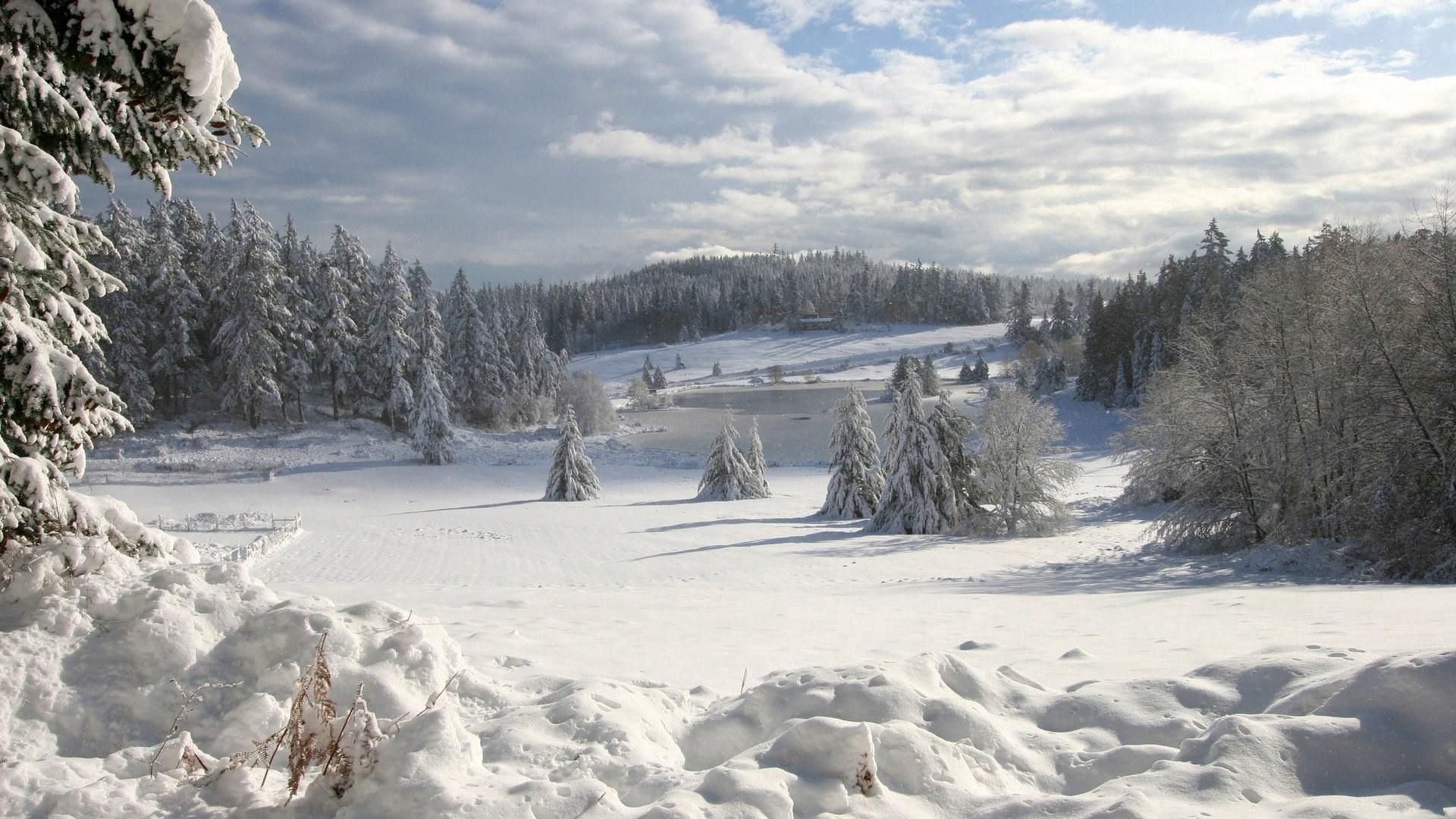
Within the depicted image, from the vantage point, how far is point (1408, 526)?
1516cm

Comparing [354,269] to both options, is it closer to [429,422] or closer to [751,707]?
[429,422]

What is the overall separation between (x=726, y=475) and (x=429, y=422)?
20734 mm

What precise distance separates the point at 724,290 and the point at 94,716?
19706 centimetres

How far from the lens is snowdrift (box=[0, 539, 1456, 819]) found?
11.9 feet

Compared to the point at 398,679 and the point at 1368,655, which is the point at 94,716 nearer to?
the point at 398,679

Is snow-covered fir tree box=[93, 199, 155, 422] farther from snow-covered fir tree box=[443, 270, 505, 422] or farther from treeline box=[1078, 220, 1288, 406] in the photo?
treeline box=[1078, 220, 1288, 406]

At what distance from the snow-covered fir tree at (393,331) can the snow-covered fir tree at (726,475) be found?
25.6 metres

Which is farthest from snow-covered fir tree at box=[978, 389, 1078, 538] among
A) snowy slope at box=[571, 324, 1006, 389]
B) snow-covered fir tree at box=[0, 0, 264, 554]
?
snowy slope at box=[571, 324, 1006, 389]

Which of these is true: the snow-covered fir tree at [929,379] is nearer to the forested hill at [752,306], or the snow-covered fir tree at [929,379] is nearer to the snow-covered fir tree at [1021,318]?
the snow-covered fir tree at [1021,318]

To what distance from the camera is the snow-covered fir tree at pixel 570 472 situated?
129 feet

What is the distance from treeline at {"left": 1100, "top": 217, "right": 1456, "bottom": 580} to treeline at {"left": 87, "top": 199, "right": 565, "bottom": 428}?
135 feet

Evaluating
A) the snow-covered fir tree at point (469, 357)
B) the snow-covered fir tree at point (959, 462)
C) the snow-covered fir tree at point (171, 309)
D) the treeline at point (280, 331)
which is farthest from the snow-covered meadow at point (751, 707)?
the snow-covered fir tree at point (469, 357)

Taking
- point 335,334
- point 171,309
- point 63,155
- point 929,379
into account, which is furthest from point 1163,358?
point 171,309

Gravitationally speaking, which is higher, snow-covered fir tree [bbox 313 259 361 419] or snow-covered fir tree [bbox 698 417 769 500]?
snow-covered fir tree [bbox 313 259 361 419]
